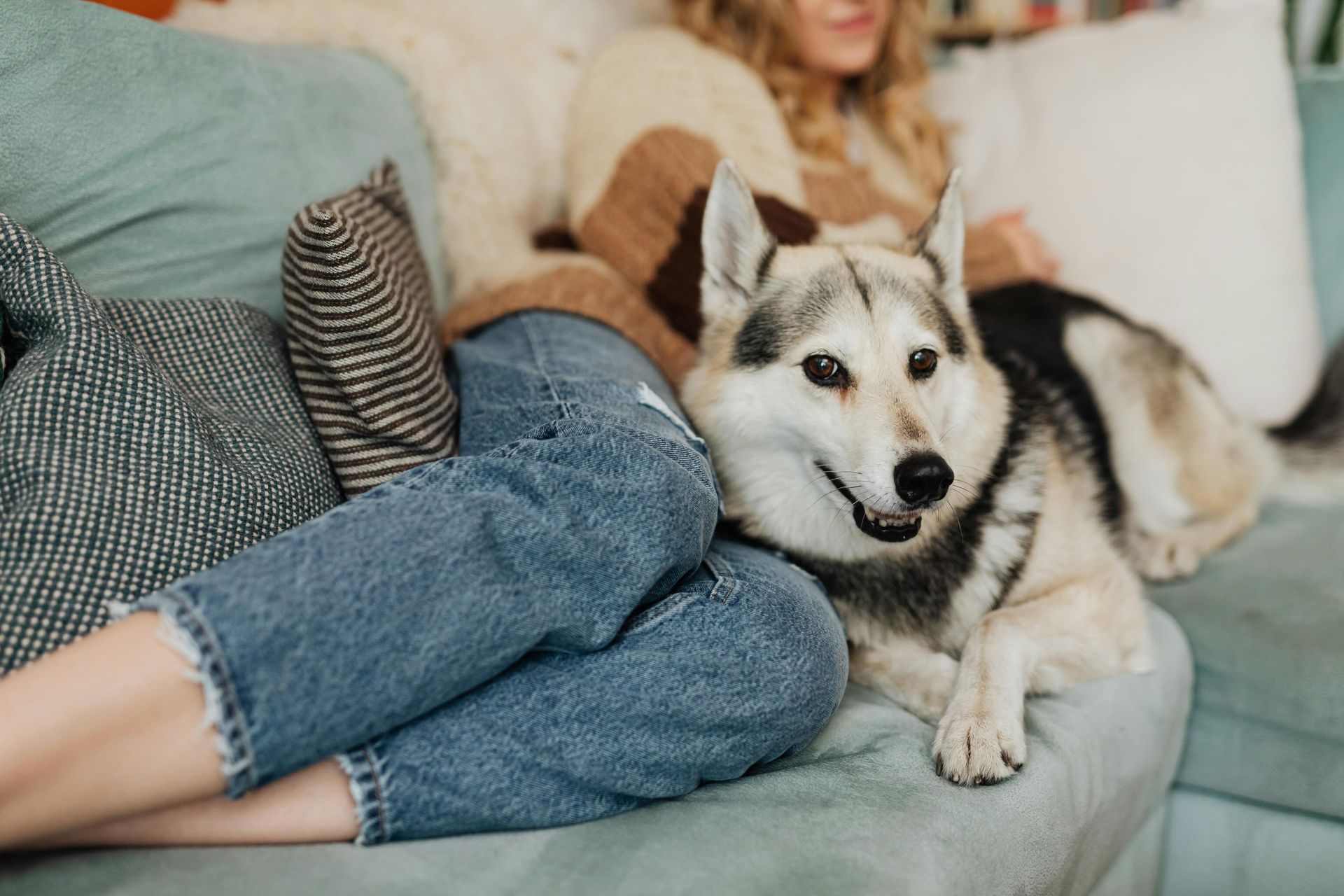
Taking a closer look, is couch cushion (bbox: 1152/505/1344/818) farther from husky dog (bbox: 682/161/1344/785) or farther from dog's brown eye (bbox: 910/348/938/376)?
dog's brown eye (bbox: 910/348/938/376)

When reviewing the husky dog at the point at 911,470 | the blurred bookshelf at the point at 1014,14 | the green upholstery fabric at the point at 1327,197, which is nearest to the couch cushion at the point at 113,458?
the husky dog at the point at 911,470

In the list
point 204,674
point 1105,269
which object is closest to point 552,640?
point 204,674

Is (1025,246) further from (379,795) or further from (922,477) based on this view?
(379,795)

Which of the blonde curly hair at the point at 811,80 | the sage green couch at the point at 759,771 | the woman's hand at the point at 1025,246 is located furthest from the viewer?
the blonde curly hair at the point at 811,80

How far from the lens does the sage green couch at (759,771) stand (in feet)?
2.98

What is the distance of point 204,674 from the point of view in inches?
31.6

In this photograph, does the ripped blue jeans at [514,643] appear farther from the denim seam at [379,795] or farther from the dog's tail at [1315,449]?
the dog's tail at [1315,449]

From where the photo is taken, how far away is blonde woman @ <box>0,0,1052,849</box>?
0.81 metres

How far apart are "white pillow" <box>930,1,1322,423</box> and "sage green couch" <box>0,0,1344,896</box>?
444 millimetres

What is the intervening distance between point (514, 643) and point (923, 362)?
2.57 ft

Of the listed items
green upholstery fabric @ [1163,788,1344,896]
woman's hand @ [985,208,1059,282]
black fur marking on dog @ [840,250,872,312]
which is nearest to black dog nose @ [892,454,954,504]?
black fur marking on dog @ [840,250,872,312]

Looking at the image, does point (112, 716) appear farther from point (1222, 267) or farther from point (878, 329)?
point (1222, 267)

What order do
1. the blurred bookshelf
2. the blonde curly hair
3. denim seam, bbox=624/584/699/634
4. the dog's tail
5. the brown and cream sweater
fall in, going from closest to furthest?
denim seam, bbox=624/584/699/634, the brown and cream sweater, the dog's tail, the blonde curly hair, the blurred bookshelf

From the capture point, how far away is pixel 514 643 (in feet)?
3.15
